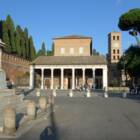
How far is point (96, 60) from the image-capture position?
7638 centimetres

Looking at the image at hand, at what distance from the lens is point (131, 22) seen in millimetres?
56062

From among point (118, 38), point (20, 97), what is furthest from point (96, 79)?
point (20, 97)

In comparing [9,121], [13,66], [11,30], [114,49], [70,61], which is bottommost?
[9,121]

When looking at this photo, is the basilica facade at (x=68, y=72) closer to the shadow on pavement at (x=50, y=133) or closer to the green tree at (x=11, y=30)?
the green tree at (x=11, y=30)

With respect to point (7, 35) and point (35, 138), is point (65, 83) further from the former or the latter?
point (35, 138)

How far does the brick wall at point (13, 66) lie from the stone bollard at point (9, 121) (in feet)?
209

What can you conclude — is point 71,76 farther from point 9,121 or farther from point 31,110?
point 9,121

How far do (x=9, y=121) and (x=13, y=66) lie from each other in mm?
74742

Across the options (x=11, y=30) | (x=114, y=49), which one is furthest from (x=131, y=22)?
(x=114, y=49)

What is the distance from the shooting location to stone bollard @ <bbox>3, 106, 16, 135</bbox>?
11.5 m

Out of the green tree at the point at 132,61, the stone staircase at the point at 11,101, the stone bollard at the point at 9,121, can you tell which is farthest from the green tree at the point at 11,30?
the stone bollard at the point at 9,121

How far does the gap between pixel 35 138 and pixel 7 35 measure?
6709 centimetres

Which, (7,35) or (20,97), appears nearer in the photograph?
(20,97)

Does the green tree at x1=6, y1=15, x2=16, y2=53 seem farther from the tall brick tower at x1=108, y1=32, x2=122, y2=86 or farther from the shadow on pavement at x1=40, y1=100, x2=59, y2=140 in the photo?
the shadow on pavement at x1=40, y1=100, x2=59, y2=140
